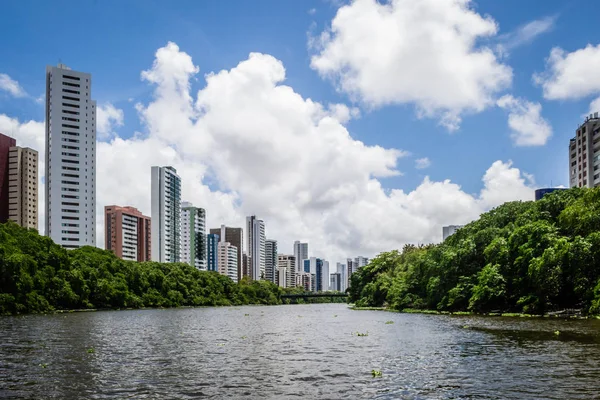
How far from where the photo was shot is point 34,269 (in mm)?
109875

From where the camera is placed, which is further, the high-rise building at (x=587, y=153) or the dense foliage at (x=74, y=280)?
the high-rise building at (x=587, y=153)

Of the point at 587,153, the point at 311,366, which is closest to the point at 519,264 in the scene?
the point at 311,366

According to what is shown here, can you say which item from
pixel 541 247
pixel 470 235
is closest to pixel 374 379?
pixel 541 247

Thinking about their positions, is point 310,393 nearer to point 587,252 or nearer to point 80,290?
point 587,252

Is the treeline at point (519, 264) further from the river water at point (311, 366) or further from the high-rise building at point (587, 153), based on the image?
the high-rise building at point (587, 153)

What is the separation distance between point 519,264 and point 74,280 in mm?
90354

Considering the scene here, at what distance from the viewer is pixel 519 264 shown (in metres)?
80.3

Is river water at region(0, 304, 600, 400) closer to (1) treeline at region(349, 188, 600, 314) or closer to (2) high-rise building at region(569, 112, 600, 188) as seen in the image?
(1) treeline at region(349, 188, 600, 314)

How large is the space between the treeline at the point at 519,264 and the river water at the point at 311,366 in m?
18.9

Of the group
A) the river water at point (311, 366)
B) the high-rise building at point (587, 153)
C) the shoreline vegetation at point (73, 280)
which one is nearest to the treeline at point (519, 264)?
the river water at point (311, 366)

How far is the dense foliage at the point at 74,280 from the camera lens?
102 metres

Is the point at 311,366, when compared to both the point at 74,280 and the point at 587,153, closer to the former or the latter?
the point at 74,280

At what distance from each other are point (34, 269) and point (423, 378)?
10092 centimetres

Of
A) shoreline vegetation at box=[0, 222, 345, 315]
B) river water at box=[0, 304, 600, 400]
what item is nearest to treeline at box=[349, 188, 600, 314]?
river water at box=[0, 304, 600, 400]
